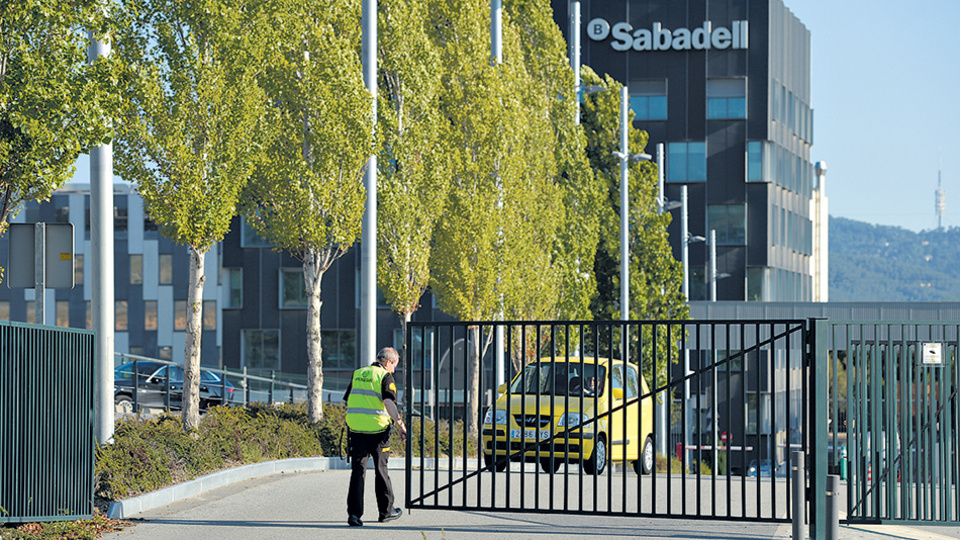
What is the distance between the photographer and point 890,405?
12.4 m

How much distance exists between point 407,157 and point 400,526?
548 inches

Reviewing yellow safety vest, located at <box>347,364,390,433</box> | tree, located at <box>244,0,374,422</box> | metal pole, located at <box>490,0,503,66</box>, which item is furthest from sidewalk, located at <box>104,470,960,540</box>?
metal pole, located at <box>490,0,503,66</box>

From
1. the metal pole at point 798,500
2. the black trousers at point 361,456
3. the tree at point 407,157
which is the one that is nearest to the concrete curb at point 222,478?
the black trousers at point 361,456

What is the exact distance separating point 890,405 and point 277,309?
50458mm

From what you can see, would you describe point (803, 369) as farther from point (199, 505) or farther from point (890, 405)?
point (199, 505)

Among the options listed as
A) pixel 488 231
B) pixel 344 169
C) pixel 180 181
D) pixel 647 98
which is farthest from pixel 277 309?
pixel 180 181

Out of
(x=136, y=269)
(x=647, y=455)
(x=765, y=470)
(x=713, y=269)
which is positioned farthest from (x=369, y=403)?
(x=136, y=269)

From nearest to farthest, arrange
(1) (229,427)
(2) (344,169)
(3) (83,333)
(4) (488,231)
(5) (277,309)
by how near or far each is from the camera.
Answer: (3) (83,333) → (1) (229,427) → (2) (344,169) → (4) (488,231) → (5) (277,309)

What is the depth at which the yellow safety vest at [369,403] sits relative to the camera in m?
12.7

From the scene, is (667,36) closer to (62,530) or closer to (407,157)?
(407,157)

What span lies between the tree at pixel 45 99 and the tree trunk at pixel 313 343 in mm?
9825

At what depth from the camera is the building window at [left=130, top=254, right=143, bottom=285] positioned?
69.2 meters

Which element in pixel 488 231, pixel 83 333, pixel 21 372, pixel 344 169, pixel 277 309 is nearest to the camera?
pixel 21 372

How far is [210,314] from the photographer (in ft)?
223
